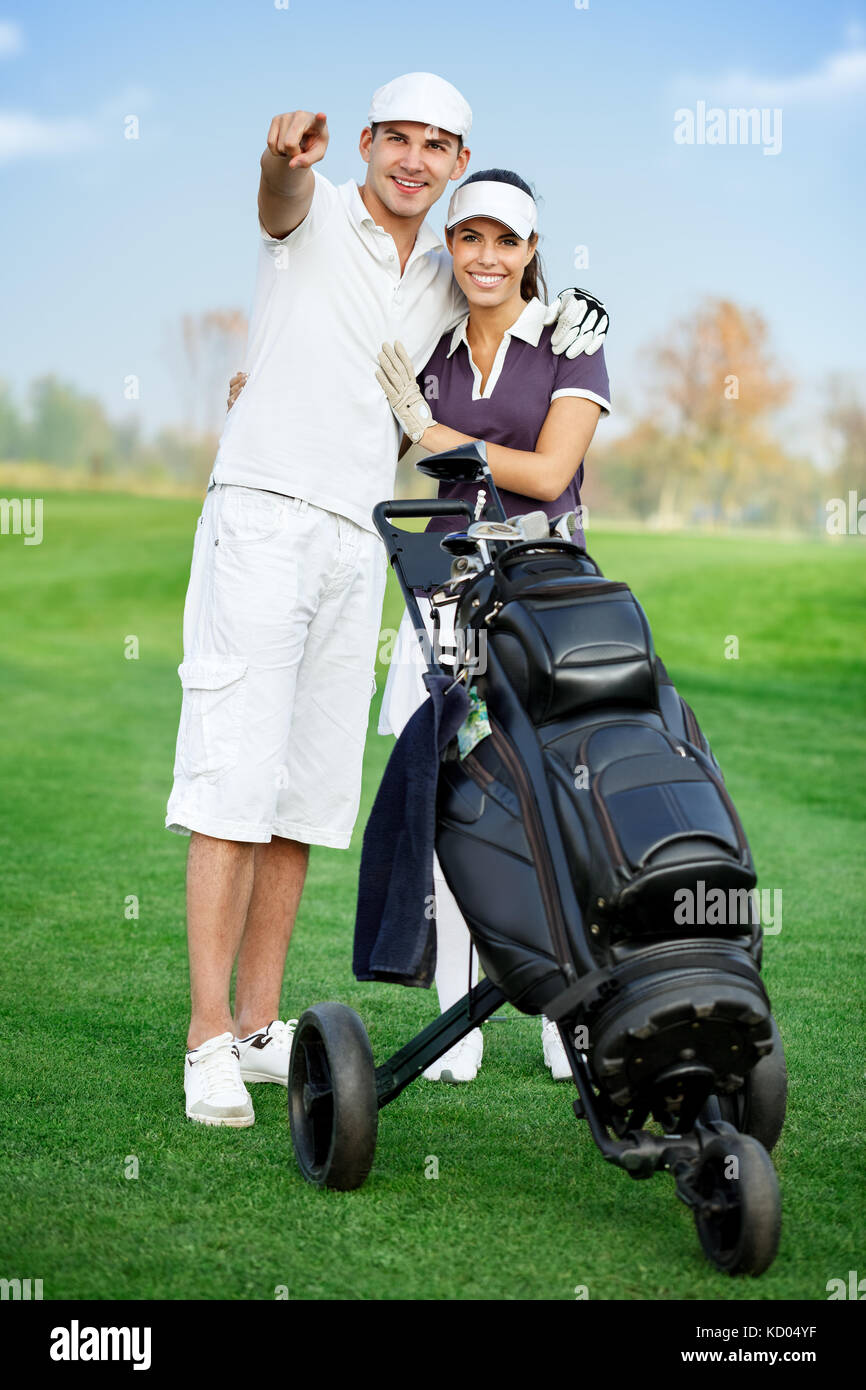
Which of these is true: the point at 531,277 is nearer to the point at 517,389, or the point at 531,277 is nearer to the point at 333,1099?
the point at 517,389

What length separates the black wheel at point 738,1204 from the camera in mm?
2084

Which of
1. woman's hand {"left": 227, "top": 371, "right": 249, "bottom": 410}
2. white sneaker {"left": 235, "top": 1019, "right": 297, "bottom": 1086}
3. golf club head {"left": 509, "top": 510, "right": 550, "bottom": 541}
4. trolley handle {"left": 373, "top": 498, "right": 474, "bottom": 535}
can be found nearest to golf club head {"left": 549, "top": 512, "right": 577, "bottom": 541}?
golf club head {"left": 509, "top": 510, "right": 550, "bottom": 541}

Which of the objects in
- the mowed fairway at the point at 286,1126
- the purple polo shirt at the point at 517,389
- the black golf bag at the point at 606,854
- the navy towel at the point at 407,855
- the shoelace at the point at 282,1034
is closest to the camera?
the black golf bag at the point at 606,854

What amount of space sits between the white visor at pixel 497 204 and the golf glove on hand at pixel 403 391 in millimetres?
310

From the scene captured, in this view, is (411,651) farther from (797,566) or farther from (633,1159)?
(797,566)

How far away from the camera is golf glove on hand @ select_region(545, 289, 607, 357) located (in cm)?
303

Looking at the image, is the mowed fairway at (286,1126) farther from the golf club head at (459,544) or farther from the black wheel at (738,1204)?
the golf club head at (459,544)

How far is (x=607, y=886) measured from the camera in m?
2.06

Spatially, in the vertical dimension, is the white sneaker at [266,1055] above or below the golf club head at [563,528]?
below

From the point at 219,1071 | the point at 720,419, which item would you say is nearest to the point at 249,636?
the point at 219,1071

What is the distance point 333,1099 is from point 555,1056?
824 millimetres

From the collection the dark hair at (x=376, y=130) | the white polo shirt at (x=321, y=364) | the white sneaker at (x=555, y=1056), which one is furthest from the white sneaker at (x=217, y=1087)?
the dark hair at (x=376, y=130)

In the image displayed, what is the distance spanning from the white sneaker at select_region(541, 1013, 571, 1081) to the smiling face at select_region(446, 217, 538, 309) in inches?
59.2

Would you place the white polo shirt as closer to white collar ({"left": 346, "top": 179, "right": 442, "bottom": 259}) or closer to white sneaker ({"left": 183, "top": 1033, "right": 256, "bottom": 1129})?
white collar ({"left": 346, "top": 179, "right": 442, "bottom": 259})
